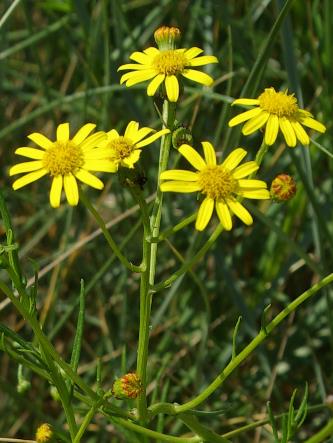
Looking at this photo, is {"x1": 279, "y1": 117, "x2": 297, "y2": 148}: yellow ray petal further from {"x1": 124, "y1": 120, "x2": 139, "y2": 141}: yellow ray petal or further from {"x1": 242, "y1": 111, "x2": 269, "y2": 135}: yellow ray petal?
{"x1": 124, "y1": 120, "x2": 139, "y2": 141}: yellow ray petal

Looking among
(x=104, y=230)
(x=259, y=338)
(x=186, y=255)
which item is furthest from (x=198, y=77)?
(x=186, y=255)

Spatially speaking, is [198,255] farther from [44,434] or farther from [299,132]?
[44,434]

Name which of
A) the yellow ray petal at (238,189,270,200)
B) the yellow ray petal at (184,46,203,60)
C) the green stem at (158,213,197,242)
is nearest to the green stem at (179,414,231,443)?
the green stem at (158,213,197,242)

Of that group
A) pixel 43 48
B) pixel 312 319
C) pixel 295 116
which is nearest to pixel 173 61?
pixel 295 116

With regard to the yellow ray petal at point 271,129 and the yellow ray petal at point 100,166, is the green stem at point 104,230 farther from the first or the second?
the yellow ray petal at point 271,129

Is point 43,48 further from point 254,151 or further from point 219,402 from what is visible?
point 219,402

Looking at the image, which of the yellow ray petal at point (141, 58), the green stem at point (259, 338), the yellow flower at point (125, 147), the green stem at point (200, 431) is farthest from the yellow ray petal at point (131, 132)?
the green stem at point (200, 431)
